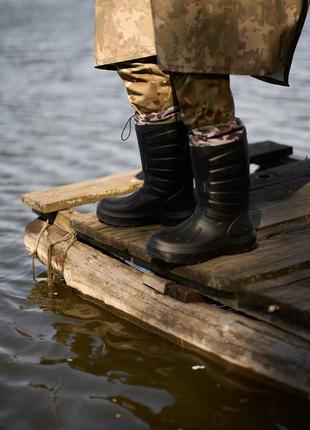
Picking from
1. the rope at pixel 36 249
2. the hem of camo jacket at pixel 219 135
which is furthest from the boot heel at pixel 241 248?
the rope at pixel 36 249

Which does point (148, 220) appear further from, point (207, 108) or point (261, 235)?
point (207, 108)

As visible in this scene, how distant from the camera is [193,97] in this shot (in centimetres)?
360

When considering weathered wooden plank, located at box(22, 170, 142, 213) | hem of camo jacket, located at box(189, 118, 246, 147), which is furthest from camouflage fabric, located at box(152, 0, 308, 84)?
weathered wooden plank, located at box(22, 170, 142, 213)

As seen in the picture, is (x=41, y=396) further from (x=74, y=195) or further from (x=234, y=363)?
(x=74, y=195)

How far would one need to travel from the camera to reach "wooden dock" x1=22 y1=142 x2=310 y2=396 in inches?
133

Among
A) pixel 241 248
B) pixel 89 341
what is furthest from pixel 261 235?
pixel 89 341

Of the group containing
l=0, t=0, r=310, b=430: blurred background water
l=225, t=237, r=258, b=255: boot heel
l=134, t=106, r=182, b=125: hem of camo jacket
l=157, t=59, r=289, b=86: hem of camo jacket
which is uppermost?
l=157, t=59, r=289, b=86: hem of camo jacket

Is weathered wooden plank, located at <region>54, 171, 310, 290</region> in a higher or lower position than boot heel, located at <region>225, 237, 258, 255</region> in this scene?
lower

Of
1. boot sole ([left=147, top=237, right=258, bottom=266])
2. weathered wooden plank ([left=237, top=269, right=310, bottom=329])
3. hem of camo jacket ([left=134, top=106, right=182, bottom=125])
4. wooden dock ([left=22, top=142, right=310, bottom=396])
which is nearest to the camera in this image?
weathered wooden plank ([left=237, top=269, right=310, bottom=329])

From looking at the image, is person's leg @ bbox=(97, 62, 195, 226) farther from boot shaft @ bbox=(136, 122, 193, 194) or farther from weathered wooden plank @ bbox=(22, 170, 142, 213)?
weathered wooden plank @ bbox=(22, 170, 142, 213)

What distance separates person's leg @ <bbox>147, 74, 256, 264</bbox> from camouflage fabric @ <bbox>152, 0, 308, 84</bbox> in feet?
0.32

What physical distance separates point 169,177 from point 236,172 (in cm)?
59

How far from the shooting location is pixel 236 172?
3.71 m

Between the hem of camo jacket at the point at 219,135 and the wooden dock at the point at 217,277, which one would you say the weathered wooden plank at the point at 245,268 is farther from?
the hem of camo jacket at the point at 219,135
